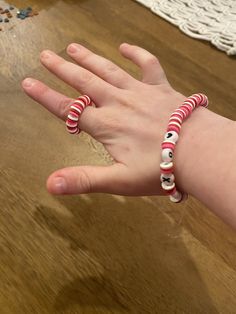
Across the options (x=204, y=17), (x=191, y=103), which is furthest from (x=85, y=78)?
(x=204, y=17)

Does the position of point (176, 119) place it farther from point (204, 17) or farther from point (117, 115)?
point (204, 17)

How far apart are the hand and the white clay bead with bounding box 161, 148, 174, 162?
0.05 feet

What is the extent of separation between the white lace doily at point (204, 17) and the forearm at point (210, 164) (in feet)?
1.41

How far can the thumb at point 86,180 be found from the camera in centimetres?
48

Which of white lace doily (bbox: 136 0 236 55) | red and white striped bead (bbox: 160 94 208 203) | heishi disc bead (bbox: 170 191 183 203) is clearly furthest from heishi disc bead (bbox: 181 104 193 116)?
white lace doily (bbox: 136 0 236 55)

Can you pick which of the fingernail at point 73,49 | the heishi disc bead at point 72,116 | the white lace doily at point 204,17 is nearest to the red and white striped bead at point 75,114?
the heishi disc bead at point 72,116

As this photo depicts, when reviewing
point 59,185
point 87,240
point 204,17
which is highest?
point 204,17

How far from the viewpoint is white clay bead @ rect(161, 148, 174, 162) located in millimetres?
482

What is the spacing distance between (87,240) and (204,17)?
0.63m

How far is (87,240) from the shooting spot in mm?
589

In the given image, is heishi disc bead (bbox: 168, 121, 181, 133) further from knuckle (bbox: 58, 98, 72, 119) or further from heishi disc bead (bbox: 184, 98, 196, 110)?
knuckle (bbox: 58, 98, 72, 119)

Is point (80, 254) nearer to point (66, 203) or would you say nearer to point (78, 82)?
point (66, 203)

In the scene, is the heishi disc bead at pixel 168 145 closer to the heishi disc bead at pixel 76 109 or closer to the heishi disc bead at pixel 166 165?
the heishi disc bead at pixel 166 165

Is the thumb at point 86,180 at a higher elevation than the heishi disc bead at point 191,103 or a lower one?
lower
